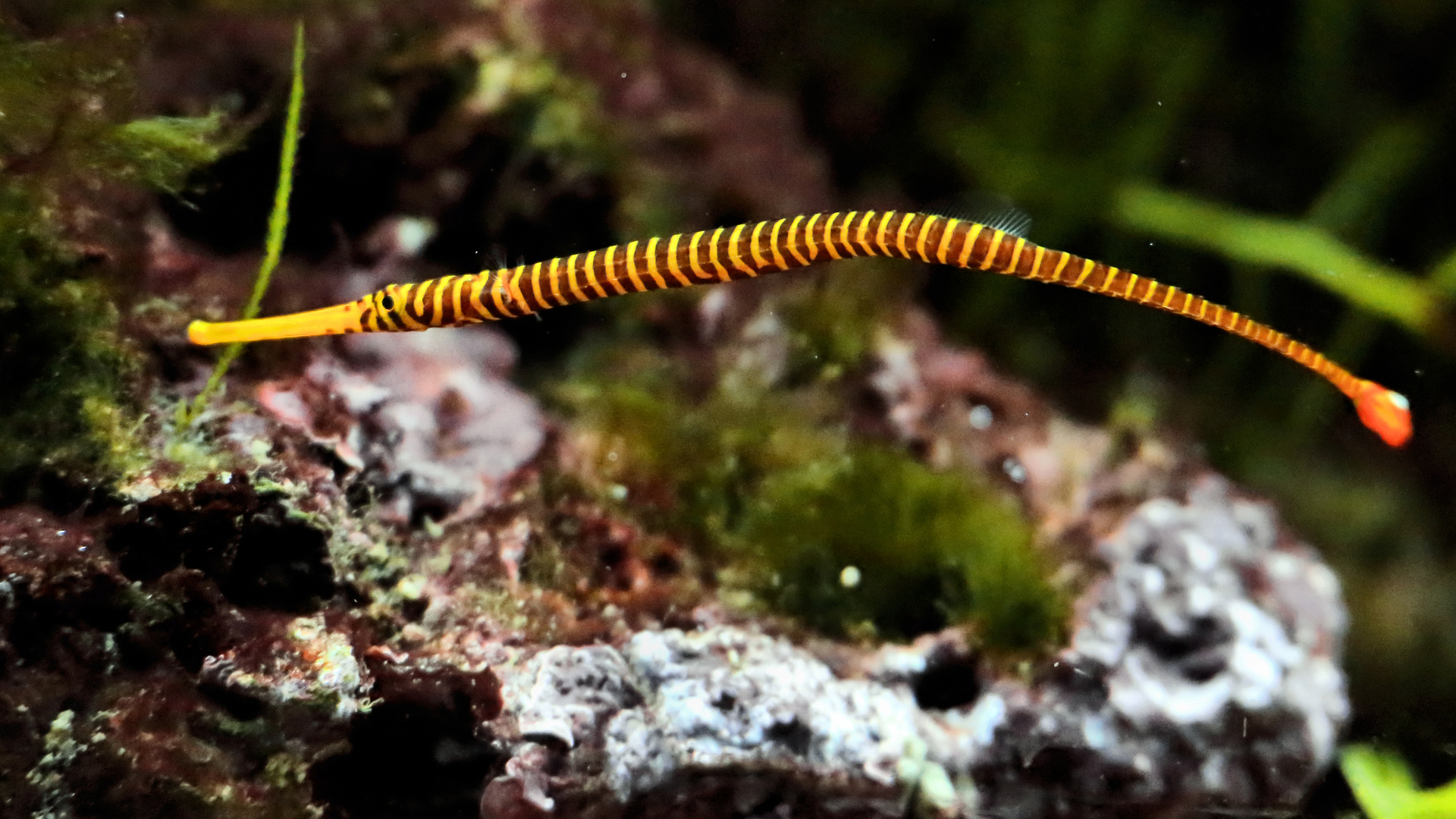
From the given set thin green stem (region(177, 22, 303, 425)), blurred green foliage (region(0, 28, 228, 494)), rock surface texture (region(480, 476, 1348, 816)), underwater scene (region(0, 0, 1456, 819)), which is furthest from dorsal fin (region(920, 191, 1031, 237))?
blurred green foliage (region(0, 28, 228, 494))

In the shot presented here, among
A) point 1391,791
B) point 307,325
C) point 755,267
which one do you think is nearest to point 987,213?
point 755,267

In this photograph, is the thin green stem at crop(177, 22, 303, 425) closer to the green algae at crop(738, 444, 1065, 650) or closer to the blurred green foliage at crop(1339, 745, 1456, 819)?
the green algae at crop(738, 444, 1065, 650)

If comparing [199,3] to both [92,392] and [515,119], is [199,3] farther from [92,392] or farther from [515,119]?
[92,392]

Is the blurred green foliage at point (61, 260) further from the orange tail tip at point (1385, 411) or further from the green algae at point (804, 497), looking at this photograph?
the orange tail tip at point (1385, 411)

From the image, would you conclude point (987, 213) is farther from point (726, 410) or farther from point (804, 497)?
point (726, 410)

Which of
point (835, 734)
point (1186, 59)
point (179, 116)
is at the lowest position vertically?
point (835, 734)

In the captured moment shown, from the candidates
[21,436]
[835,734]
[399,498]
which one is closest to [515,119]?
[399,498]
